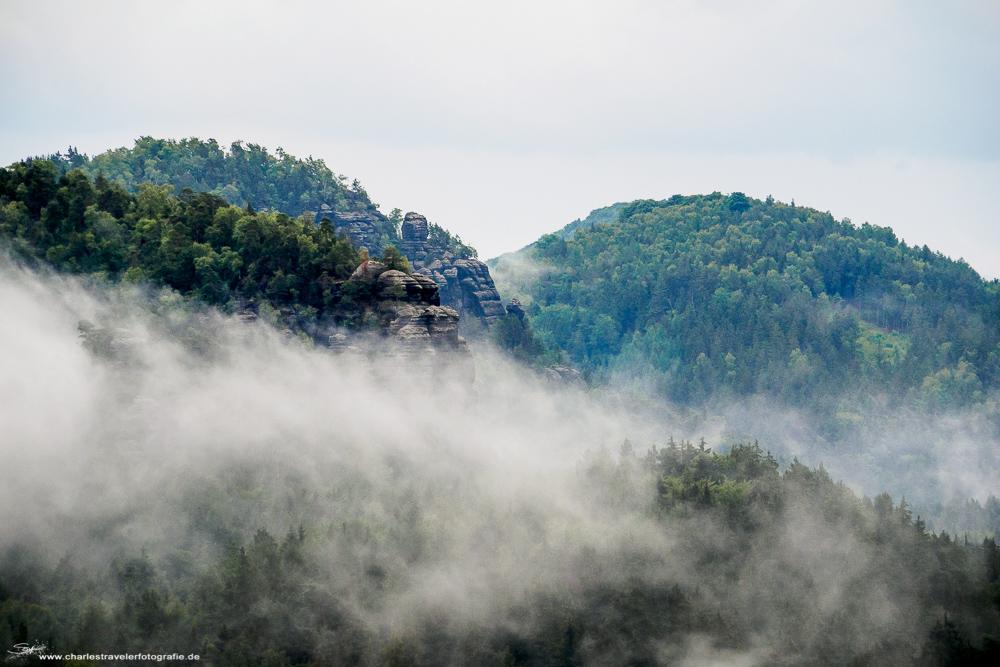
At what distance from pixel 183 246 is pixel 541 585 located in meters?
46.1

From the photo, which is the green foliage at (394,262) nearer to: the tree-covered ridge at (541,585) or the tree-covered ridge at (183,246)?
the tree-covered ridge at (183,246)

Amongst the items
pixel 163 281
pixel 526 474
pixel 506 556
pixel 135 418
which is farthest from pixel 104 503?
pixel 526 474

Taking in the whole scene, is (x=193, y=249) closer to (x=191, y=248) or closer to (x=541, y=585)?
(x=191, y=248)

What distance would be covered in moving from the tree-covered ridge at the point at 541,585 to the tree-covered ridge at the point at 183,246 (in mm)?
17192

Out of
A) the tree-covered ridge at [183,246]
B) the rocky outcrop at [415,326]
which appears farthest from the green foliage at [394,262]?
the tree-covered ridge at [183,246]

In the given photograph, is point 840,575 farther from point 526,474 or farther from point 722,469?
point 526,474

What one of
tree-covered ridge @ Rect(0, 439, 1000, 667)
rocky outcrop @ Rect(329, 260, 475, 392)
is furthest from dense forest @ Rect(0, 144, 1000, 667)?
rocky outcrop @ Rect(329, 260, 475, 392)

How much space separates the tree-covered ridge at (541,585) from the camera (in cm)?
7888

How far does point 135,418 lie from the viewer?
288ft

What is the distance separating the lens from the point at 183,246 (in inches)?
4040

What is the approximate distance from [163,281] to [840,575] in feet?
230

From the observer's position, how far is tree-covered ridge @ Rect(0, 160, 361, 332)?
100 metres

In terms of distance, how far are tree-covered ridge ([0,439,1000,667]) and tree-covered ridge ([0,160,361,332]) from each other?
56.4 ft

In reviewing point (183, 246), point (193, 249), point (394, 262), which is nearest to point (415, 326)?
point (394, 262)
